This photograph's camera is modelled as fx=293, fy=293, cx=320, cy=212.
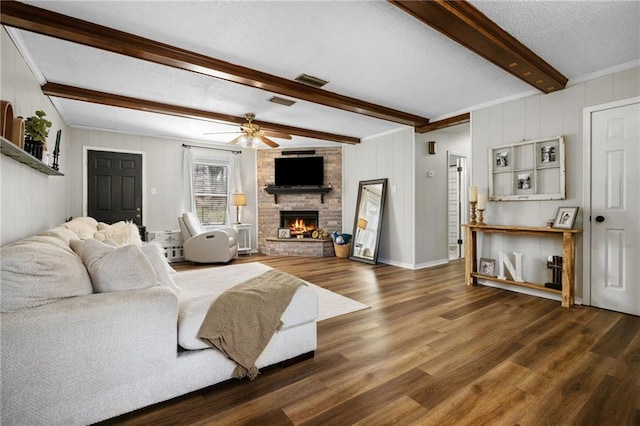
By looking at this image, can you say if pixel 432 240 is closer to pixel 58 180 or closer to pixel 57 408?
pixel 57 408

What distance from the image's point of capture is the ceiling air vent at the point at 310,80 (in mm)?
3202

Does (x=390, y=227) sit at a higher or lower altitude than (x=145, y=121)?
lower

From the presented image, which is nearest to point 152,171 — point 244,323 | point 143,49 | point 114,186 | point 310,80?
point 114,186

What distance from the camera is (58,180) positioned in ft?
13.7

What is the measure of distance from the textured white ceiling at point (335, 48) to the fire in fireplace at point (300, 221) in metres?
3.14

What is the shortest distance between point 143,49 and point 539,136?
14.2 ft

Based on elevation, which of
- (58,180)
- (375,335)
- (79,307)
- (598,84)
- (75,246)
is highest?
(598,84)

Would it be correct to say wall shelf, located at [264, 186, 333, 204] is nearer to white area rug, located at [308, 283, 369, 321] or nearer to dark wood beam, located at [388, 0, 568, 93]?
white area rug, located at [308, 283, 369, 321]

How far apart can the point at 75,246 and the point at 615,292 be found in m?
4.85

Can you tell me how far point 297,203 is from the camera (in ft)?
22.6

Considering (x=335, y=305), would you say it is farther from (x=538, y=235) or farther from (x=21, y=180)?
(x=21, y=180)

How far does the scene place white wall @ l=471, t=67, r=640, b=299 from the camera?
10.3 feet

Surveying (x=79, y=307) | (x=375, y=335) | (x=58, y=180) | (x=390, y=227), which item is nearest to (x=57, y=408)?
(x=79, y=307)

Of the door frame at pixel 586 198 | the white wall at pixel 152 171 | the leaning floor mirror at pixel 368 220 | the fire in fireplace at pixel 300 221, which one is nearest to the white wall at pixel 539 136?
the door frame at pixel 586 198
